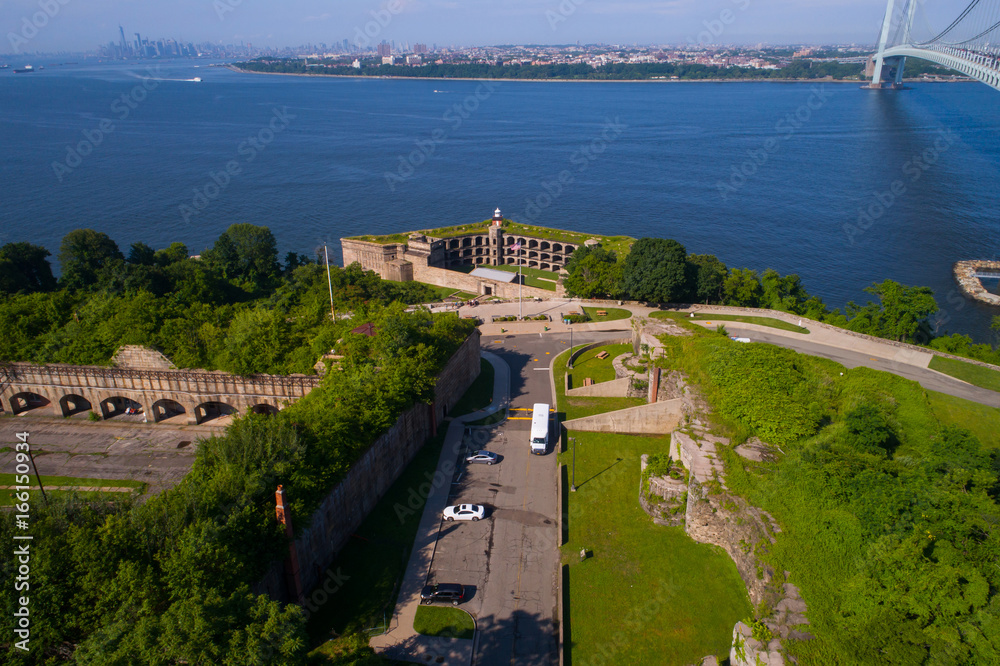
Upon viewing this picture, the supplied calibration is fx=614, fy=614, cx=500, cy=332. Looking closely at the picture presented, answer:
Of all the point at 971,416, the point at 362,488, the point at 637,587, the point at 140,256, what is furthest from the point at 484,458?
the point at 140,256

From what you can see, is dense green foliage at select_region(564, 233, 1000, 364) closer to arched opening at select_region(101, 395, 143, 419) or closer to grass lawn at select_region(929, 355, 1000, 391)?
grass lawn at select_region(929, 355, 1000, 391)

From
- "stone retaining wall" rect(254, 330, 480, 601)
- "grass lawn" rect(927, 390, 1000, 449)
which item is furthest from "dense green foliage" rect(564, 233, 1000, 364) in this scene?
"stone retaining wall" rect(254, 330, 480, 601)

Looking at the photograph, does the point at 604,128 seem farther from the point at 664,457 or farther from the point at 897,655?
the point at 897,655

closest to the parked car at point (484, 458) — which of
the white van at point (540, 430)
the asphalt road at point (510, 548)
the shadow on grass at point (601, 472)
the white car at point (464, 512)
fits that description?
the asphalt road at point (510, 548)

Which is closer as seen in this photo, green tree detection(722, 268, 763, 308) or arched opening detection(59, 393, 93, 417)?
arched opening detection(59, 393, 93, 417)

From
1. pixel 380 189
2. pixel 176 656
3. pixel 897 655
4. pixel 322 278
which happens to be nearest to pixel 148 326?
pixel 322 278

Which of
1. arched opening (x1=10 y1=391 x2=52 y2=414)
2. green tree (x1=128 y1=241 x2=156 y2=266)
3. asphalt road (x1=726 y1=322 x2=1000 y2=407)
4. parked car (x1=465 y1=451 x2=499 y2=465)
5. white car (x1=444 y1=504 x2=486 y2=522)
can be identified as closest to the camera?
white car (x1=444 y1=504 x2=486 y2=522)

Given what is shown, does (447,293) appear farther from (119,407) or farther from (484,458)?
(484,458)

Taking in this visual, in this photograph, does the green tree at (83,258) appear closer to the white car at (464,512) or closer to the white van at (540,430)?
the white van at (540,430)
